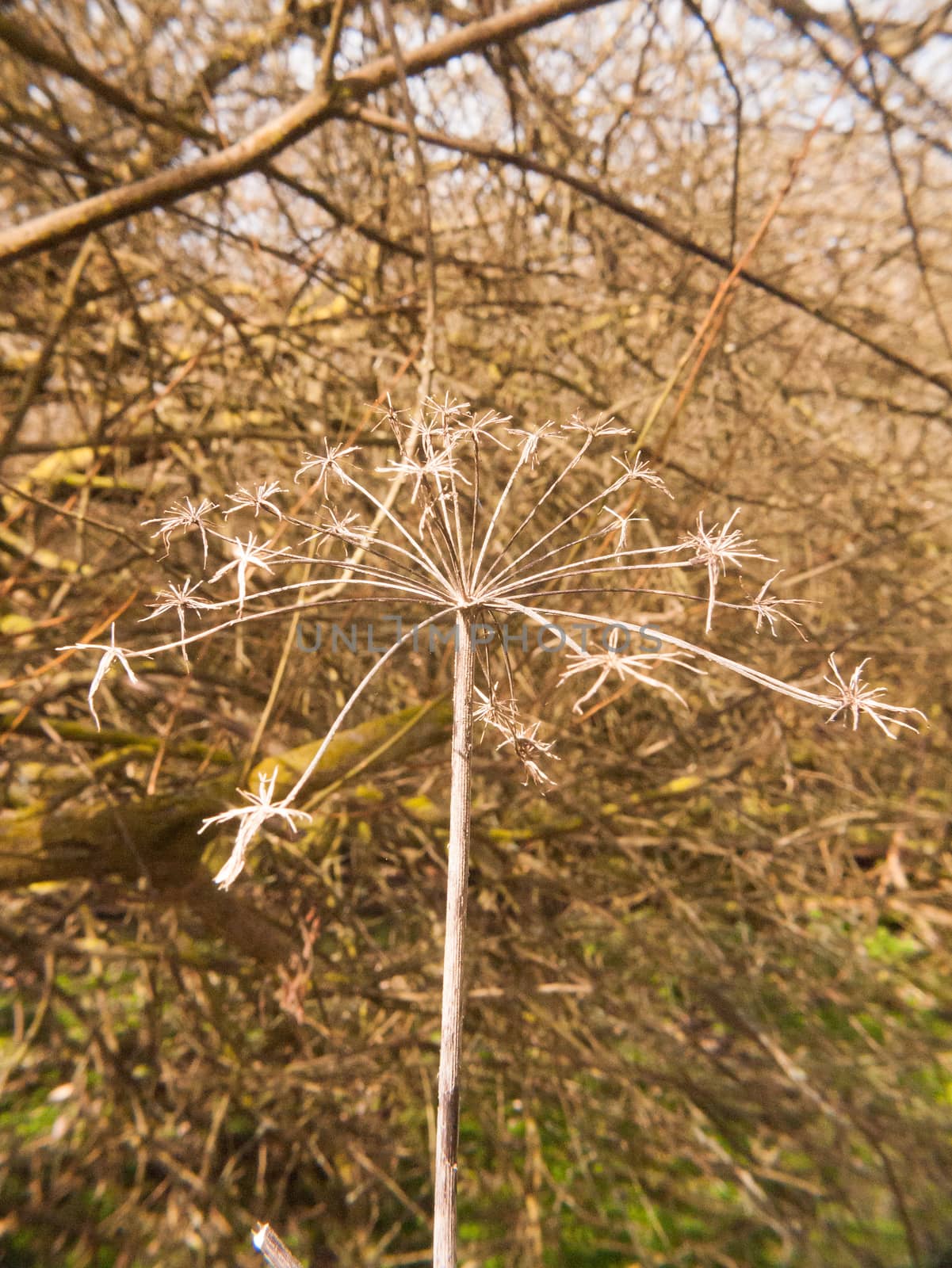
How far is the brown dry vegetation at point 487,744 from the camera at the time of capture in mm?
2242

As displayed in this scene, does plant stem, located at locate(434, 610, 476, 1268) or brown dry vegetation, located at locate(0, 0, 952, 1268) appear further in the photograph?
brown dry vegetation, located at locate(0, 0, 952, 1268)

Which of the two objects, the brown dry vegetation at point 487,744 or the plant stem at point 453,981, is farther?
the brown dry vegetation at point 487,744

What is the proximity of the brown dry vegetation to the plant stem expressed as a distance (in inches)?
59.0

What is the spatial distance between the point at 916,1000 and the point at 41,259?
3923 mm

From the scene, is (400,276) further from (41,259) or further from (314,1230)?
(314,1230)

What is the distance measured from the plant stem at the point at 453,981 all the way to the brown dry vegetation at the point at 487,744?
1.50m

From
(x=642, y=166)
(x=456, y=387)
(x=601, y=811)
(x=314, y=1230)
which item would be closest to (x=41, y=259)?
(x=456, y=387)

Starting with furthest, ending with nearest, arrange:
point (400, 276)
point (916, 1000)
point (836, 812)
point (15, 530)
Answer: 1. point (916, 1000)
2. point (836, 812)
3. point (15, 530)
4. point (400, 276)

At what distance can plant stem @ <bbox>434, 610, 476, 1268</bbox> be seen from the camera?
1.32ft

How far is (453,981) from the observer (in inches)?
16.0

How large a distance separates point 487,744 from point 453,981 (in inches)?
74.2

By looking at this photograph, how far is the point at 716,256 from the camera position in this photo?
167cm

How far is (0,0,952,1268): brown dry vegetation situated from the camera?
7.36ft

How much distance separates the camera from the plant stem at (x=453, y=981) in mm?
402
